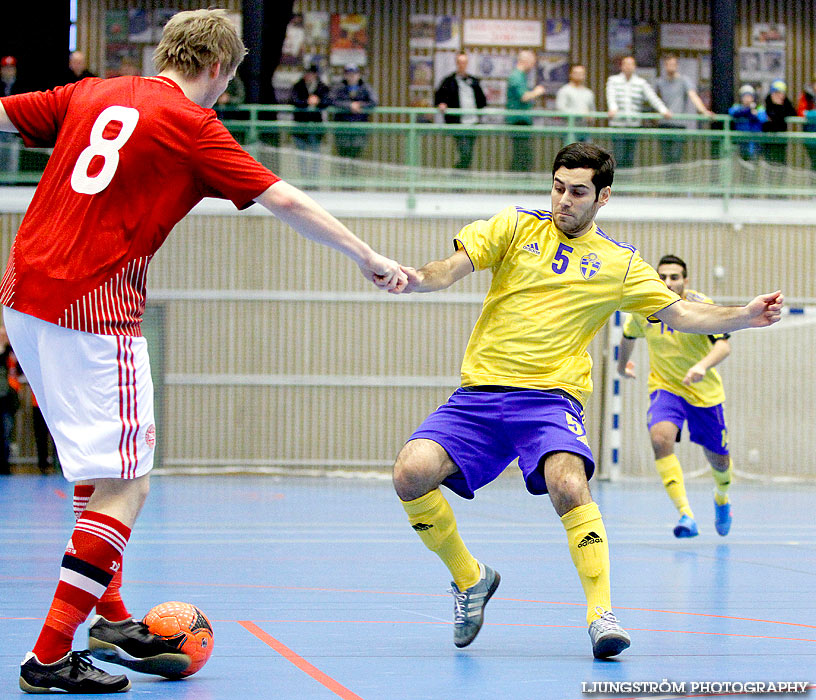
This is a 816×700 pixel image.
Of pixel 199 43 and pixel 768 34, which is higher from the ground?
pixel 768 34

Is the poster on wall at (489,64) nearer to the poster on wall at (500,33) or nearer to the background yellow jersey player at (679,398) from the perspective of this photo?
the poster on wall at (500,33)

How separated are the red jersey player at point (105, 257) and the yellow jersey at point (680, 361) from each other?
614cm

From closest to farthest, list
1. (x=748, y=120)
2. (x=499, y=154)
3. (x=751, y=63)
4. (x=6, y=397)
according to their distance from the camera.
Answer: (x=6, y=397) < (x=499, y=154) < (x=748, y=120) < (x=751, y=63)

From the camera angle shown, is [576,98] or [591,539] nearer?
[591,539]

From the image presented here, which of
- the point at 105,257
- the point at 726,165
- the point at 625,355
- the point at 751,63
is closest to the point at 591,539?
the point at 105,257

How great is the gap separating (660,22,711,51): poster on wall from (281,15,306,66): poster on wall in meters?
6.89

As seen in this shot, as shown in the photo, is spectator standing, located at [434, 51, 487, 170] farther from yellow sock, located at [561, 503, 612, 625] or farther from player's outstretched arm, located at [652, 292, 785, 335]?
yellow sock, located at [561, 503, 612, 625]

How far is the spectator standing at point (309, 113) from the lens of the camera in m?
16.5

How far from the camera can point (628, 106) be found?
56.7 ft

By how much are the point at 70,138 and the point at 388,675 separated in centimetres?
217

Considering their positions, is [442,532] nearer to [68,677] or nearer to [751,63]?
[68,677]

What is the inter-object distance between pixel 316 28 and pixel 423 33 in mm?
2015

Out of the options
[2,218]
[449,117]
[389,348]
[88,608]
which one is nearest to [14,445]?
[2,218]

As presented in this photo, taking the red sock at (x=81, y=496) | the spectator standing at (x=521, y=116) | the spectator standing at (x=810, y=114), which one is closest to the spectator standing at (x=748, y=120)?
the spectator standing at (x=810, y=114)
